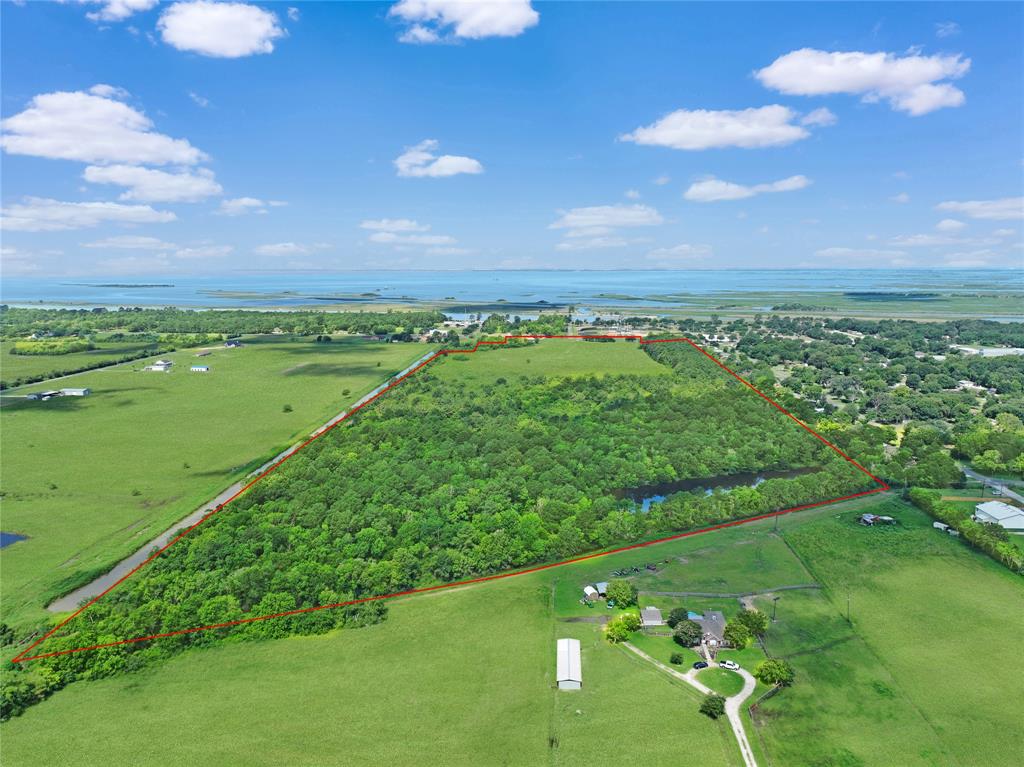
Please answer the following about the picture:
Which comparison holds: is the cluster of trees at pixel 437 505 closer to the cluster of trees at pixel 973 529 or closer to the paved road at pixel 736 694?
the paved road at pixel 736 694

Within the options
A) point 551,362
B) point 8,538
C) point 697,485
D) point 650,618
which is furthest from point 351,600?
point 551,362

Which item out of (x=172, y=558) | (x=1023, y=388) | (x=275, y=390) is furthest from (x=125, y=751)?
(x=1023, y=388)

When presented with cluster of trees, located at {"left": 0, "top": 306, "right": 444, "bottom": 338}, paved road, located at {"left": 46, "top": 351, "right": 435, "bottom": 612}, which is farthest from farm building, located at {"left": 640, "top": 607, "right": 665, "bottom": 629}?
cluster of trees, located at {"left": 0, "top": 306, "right": 444, "bottom": 338}

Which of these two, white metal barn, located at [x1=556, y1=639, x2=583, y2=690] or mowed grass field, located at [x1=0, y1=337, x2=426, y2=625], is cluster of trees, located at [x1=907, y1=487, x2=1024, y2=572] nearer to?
white metal barn, located at [x1=556, y1=639, x2=583, y2=690]

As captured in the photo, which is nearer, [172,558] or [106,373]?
[172,558]

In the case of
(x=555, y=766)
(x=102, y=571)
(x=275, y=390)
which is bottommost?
(x=555, y=766)

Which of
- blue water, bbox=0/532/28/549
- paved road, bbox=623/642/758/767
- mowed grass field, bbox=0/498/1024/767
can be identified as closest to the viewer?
paved road, bbox=623/642/758/767

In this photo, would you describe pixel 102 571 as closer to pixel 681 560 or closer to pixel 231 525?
pixel 231 525

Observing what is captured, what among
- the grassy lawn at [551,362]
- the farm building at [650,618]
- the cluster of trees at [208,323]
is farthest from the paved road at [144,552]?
the cluster of trees at [208,323]
